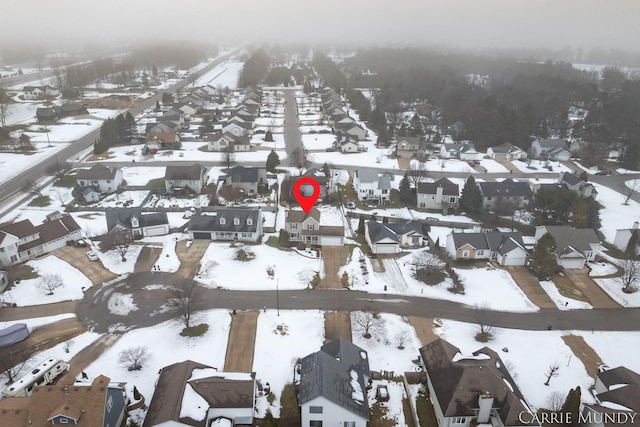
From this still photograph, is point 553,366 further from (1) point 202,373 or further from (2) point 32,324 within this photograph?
(2) point 32,324

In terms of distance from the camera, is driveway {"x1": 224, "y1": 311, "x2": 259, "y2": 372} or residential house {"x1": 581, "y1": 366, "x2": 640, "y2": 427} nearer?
residential house {"x1": 581, "y1": 366, "x2": 640, "y2": 427}

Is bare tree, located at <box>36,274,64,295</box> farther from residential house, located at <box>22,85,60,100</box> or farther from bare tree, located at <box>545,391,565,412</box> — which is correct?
residential house, located at <box>22,85,60,100</box>

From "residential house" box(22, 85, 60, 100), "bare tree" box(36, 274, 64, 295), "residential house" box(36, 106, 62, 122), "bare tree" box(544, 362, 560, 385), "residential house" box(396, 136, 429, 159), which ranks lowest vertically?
"bare tree" box(544, 362, 560, 385)

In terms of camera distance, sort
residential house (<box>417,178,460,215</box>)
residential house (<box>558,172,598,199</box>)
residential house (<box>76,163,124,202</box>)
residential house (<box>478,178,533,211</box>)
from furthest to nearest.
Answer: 1. residential house (<box>76,163,124,202</box>)
2. residential house (<box>558,172,598,199</box>)
3. residential house (<box>417,178,460,215</box>)
4. residential house (<box>478,178,533,211</box>)

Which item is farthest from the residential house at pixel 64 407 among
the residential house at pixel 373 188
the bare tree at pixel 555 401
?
A: the residential house at pixel 373 188

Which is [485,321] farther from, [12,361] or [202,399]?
[12,361]

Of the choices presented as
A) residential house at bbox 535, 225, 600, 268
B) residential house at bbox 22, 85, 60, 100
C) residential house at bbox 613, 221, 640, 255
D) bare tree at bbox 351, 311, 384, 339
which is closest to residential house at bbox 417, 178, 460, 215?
residential house at bbox 535, 225, 600, 268
